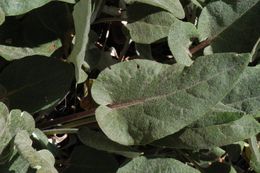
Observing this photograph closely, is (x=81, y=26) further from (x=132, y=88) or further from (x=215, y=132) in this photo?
(x=215, y=132)

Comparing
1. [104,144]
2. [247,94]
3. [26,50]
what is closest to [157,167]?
[104,144]

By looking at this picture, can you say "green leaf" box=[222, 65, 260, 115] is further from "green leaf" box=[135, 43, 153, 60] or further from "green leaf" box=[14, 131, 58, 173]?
"green leaf" box=[14, 131, 58, 173]

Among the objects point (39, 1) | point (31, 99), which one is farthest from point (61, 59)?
point (39, 1)

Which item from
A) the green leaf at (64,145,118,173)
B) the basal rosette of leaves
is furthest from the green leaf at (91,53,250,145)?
the green leaf at (64,145,118,173)

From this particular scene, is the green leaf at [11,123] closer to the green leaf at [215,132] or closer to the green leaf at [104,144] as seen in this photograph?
the green leaf at [104,144]

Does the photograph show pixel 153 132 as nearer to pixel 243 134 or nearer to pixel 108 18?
pixel 243 134

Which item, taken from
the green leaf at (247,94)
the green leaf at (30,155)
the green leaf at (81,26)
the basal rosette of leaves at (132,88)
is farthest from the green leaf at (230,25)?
the green leaf at (30,155)
